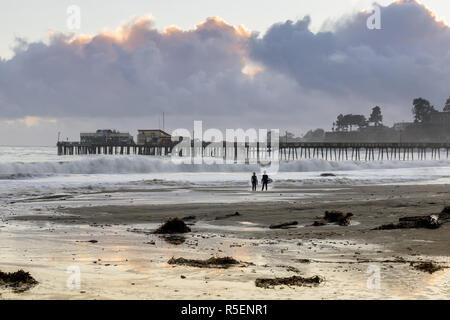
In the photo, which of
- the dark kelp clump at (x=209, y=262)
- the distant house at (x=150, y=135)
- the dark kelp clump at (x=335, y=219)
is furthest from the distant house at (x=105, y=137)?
the dark kelp clump at (x=209, y=262)

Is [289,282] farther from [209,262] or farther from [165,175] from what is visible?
[165,175]

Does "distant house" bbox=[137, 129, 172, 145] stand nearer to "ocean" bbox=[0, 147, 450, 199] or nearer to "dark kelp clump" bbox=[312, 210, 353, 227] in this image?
"ocean" bbox=[0, 147, 450, 199]

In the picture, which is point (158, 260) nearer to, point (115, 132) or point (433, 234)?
point (433, 234)

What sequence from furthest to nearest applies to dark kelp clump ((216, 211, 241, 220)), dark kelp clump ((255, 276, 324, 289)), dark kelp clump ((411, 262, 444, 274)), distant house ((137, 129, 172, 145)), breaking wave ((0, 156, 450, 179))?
distant house ((137, 129, 172, 145)) < breaking wave ((0, 156, 450, 179)) < dark kelp clump ((216, 211, 241, 220)) < dark kelp clump ((411, 262, 444, 274)) < dark kelp clump ((255, 276, 324, 289))

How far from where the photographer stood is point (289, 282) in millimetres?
9258

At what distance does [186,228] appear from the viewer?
54.5ft

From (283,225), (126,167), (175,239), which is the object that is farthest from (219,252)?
(126,167)

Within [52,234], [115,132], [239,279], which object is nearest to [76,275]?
[239,279]

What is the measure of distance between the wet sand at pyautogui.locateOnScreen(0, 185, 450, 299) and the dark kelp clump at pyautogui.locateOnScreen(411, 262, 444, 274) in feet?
0.68

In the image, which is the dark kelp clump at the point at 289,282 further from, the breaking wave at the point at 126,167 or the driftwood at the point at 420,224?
the breaking wave at the point at 126,167

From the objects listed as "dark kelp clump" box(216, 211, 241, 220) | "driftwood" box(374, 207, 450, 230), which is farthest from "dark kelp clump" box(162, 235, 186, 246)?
"driftwood" box(374, 207, 450, 230)

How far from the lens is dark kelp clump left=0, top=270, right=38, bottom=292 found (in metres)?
8.80
